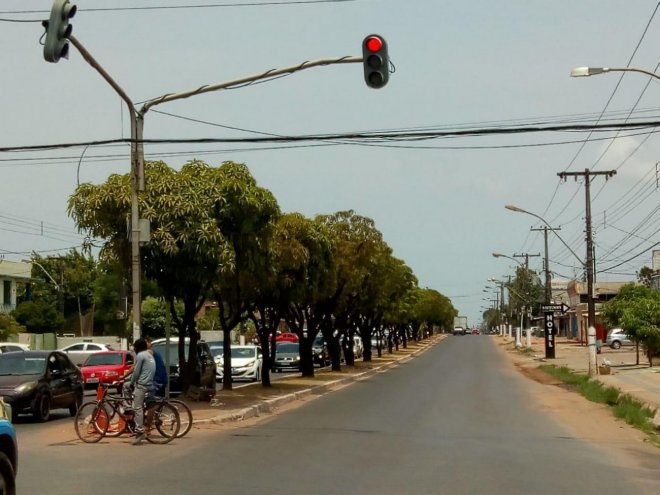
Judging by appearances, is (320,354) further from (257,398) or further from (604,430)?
(604,430)

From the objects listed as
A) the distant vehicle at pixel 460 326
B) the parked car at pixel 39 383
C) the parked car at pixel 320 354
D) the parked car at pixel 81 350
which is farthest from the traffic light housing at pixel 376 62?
the distant vehicle at pixel 460 326

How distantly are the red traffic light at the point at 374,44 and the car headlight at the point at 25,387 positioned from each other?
1057 centimetres

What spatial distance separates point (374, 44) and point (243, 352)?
24899 millimetres

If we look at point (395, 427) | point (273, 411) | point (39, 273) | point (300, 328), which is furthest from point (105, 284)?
point (395, 427)

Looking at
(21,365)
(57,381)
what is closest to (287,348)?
(57,381)

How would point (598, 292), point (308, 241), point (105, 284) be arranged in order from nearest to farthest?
1. point (308, 241)
2. point (105, 284)
3. point (598, 292)

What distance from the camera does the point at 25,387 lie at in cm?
2028

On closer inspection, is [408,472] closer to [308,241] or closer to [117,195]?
[117,195]

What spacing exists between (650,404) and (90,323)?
64475mm

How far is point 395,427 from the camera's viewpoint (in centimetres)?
1919

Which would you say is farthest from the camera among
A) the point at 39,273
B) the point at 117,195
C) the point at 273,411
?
the point at 39,273

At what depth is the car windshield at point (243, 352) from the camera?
37906 millimetres

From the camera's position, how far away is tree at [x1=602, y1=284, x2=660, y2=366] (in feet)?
134

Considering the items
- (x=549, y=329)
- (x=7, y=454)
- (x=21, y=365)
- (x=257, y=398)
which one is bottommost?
(x=257, y=398)
